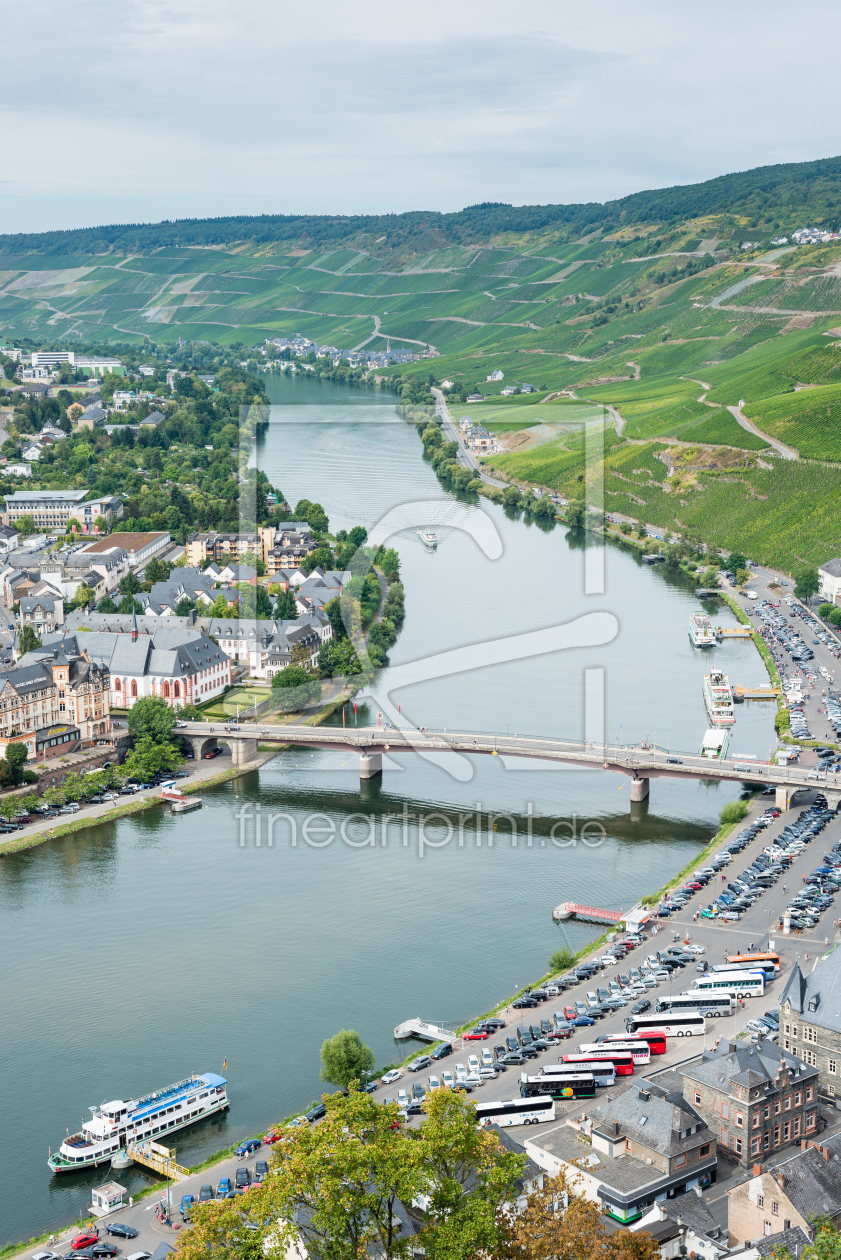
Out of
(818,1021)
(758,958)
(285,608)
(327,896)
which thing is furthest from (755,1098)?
(285,608)

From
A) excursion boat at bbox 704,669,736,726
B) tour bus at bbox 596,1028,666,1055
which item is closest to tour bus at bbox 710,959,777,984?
tour bus at bbox 596,1028,666,1055

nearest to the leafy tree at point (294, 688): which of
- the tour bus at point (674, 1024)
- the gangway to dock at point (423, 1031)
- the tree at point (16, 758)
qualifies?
the tree at point (16, 758)

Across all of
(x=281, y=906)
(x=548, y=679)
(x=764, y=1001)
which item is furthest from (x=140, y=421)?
(x=764, y=1001)

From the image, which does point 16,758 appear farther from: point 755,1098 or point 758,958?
point 755,1098

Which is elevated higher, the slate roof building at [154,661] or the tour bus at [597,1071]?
the slate roof building at [154,661]

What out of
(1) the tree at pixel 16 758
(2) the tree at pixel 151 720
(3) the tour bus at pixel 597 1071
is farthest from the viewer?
(2) the tree at pixel 151 720

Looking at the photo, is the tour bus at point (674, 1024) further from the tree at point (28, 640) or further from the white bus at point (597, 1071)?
the tree at point (28, 640)
